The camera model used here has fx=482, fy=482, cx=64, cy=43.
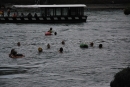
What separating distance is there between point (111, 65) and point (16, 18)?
5447 centimetres

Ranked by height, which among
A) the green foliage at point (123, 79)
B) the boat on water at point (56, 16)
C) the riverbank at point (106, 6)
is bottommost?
the riverbank at point (106, 6)

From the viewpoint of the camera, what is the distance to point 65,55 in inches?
2475

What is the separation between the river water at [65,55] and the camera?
48069mm

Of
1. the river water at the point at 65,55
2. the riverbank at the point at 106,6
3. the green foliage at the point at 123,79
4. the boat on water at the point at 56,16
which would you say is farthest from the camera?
the riverbank at the point at 106,6

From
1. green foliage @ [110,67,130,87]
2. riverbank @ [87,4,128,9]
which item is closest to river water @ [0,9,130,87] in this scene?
green foliage @ [110,67,130,87]

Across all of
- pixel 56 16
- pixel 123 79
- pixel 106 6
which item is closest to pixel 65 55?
pixel 123 79

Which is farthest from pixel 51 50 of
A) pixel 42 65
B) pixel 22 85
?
pixel 22 85

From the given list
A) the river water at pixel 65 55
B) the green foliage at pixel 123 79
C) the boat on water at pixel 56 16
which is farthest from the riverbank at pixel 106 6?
the green foliage at pixel 123 79

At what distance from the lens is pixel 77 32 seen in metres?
89.0

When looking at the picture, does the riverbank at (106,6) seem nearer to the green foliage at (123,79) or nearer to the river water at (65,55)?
the river water at (65,55)

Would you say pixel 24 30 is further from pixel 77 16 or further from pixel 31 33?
pixel 77 16

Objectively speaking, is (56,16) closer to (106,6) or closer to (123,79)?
(106,6)

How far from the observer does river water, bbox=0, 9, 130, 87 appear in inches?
1892

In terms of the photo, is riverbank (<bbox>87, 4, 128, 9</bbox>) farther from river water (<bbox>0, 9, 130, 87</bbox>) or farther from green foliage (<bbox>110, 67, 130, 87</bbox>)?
green foliage (<bbox>110, 67, 130, 87</bbox>)
